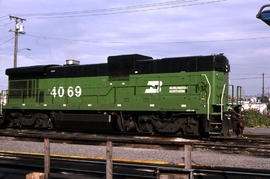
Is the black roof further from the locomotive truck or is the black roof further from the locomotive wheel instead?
the locomotive wheel

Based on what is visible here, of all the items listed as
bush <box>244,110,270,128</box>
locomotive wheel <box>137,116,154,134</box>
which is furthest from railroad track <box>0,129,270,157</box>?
bush <box>244,110,270,128</box>

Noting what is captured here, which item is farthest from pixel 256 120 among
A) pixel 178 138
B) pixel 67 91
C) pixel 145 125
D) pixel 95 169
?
pixel 95 169

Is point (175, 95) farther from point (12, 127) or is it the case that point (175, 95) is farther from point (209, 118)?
point (12, 127)

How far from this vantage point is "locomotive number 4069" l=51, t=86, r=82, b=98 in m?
15.0

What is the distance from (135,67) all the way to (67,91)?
12.8 feet

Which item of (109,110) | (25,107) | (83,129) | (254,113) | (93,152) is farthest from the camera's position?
(254,113)

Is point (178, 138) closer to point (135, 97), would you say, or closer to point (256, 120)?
point (135, 97)

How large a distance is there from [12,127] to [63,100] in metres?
3.92

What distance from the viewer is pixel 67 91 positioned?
15.3 metres

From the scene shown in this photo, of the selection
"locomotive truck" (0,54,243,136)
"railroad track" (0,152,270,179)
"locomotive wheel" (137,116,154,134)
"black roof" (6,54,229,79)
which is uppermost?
"black roof" (6,54,229,79)

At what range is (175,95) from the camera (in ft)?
41.6

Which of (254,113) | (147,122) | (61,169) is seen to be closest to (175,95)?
(147,122)

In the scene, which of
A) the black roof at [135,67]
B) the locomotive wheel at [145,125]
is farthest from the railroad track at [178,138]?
the black roof at [135,67]

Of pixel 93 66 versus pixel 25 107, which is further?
pixel 25 107
